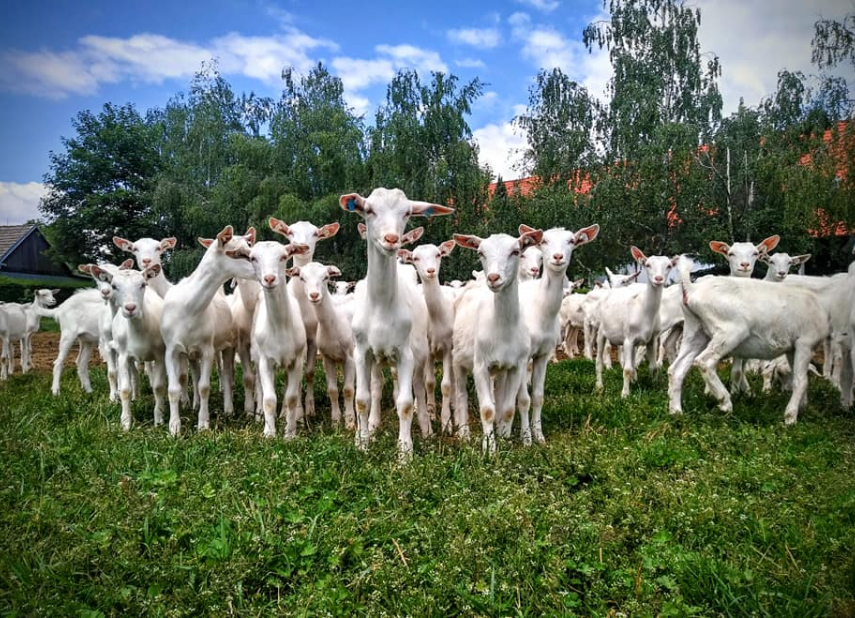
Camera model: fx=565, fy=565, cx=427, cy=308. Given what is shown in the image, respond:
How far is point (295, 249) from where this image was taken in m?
6.99

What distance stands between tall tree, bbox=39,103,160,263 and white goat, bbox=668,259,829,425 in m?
28.2

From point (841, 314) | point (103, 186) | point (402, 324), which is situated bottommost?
point (841, 314)

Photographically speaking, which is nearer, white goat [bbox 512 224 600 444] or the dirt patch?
white goat [bbox 512 224 600 444]

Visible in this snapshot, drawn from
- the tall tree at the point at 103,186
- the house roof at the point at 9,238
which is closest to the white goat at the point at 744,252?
the house roof at the point at 9,238

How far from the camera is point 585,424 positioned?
694cm

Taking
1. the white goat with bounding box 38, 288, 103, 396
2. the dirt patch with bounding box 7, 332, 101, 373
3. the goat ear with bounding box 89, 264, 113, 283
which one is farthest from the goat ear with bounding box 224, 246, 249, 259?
the dirt patch with bounding box 7, 332, 101, 373

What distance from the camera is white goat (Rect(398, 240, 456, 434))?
7.30m

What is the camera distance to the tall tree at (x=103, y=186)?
96.6 ft

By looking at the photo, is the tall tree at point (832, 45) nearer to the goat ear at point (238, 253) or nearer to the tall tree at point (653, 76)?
the goat ear at point (238, 253)

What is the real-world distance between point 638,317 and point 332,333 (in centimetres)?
521

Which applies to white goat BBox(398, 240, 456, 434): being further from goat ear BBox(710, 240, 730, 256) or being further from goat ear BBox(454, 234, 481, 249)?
goat ear BBox(710, 240, 730, 256)

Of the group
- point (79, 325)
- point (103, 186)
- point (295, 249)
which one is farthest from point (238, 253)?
point (103, 186)

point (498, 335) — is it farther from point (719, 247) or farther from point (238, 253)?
point (719, 247)

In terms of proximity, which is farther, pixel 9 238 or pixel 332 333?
pixel 9 238
